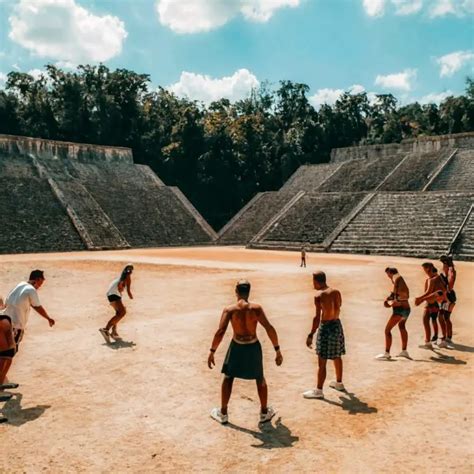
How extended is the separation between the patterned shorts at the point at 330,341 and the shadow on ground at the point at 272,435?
3.83ft

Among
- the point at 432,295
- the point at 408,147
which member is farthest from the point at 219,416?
the point at 408,147

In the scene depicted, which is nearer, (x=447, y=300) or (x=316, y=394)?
(x=316, y=394)

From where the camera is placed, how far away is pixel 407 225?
94.8ft

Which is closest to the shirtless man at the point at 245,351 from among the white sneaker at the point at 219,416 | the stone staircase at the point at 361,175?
the white sneaker at the point at 219,416

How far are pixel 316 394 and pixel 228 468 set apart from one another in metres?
2.02

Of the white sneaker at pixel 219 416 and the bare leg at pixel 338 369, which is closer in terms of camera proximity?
the white sneaker at pixel 219 416

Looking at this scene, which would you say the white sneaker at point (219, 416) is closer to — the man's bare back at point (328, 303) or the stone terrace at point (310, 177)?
the man's bare back at point (328, 303)

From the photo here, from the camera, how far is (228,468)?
4.42 metres

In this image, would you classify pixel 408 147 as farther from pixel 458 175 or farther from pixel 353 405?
pixel 353 405

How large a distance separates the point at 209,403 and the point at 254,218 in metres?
34.3

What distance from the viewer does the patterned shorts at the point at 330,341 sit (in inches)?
248

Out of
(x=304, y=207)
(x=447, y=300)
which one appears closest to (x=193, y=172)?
(x=304, y=207)

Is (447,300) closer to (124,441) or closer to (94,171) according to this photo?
(124,441)

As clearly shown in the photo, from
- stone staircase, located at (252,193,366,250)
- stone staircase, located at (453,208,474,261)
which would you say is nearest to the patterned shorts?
stone staircase, located at (453,208,474,261)
